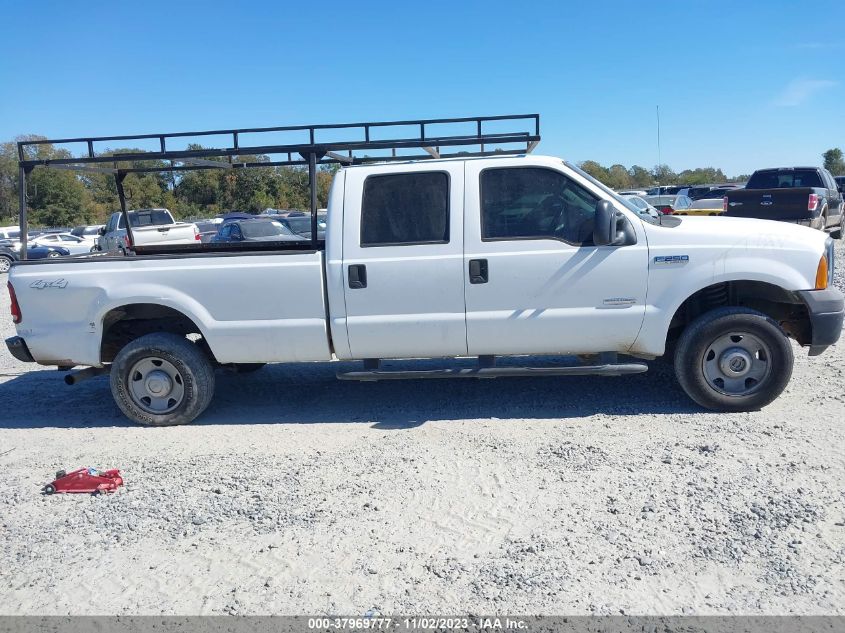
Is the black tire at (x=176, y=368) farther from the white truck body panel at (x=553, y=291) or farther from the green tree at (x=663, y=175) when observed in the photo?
the green tree at (x=663, y=175)

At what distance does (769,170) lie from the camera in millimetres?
19656

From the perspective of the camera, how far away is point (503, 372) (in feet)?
19.4

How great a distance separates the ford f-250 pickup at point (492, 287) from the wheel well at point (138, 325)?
192 millimetres

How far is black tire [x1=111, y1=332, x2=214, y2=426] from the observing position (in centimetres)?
618

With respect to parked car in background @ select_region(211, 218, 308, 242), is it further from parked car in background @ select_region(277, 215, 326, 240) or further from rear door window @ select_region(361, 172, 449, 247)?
rear door window @ select_region(361, 172, 449, 247)

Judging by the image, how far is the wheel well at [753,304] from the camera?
19.5 ft

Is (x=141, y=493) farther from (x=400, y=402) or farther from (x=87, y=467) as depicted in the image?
(x=400, y=402)

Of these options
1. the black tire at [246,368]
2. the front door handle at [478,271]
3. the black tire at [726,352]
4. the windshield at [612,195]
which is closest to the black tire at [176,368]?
the black tire at [246,368]

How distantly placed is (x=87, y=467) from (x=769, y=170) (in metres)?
19.0

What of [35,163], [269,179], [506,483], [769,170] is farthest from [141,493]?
[769,170]

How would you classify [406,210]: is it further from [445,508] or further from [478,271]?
[445,508]

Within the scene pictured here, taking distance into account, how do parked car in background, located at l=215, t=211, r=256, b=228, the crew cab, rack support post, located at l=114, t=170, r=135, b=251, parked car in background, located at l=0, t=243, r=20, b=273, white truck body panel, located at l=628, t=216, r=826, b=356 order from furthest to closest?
parked car in background, located at l=0, t=243, r=20, b=273 < parked car in background, located at l=215, t=211, r=256, b=228 < the crew cab < rack support post, located at l=114, t=170, r=135, b=251 < white truck body panel, located at l=628, t=216, r=826, b=356

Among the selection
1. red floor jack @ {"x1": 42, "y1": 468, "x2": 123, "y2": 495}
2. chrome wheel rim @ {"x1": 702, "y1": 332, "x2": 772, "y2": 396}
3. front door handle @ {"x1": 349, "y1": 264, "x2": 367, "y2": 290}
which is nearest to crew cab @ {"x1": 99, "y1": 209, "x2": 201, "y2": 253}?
front door handle @ {"x1": 349, "y1": 264, "x2": 367, "y2": 290}

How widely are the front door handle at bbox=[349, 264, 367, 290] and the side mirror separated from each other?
1.79 meters
